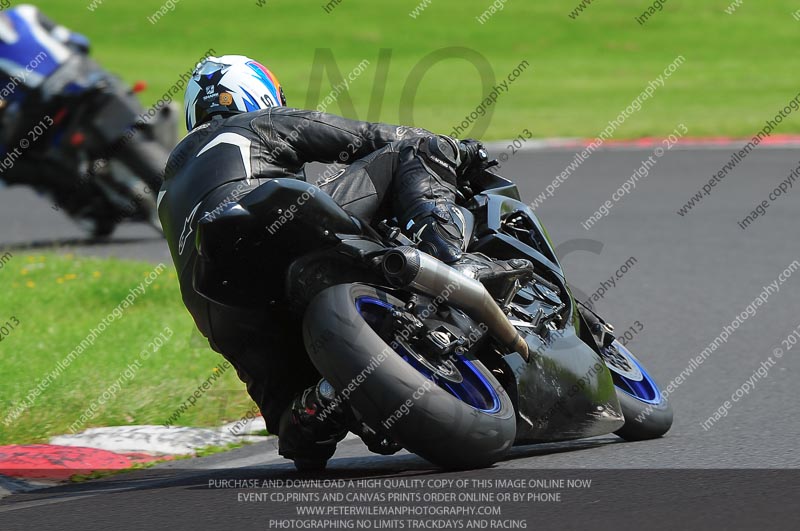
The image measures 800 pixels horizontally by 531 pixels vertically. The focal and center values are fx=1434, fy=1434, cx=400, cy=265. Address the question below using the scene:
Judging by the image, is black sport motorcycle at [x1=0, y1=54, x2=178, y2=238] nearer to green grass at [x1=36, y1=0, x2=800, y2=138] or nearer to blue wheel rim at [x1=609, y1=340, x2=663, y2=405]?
blue wheel rim at [x1=609, y1=340, x2=663, y2=405]

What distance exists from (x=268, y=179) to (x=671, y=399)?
8.35ft

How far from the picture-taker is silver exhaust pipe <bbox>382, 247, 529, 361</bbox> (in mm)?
4820

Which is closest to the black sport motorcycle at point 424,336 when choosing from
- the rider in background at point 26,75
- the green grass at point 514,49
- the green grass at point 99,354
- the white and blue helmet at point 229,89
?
the white and blue helmet at point 229,89

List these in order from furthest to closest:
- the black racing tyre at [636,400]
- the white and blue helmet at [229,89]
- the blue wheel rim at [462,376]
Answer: the black racing tyre at [636,400]
the white and blue helmet at [229,89]
the blue wheel rim at [462,376]

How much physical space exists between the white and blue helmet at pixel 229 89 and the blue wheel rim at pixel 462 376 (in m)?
1.04

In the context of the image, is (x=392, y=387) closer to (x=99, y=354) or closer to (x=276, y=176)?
(x=276, y=176)

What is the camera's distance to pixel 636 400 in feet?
19.3

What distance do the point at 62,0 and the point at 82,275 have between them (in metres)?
36.4

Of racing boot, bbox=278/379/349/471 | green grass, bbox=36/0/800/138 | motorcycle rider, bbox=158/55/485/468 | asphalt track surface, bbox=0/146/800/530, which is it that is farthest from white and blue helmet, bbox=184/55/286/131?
green grass, bbox=36/0/800/138

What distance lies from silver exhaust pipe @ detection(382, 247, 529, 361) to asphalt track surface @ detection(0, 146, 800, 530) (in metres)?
0.56

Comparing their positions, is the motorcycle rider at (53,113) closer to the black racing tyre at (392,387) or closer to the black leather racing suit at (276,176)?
the black leather racing suit at (276,176)

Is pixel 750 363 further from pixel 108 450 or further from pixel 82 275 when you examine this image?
pixel 82 275

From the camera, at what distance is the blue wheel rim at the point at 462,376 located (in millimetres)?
4969

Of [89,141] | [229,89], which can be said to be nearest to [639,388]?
[229,89]
